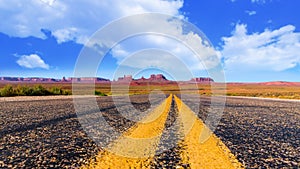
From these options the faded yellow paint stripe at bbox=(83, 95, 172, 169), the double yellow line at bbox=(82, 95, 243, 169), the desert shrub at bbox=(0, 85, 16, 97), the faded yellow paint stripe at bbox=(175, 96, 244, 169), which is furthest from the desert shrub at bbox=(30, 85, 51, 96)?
the faded yellow paint stripe at bbox=(175, 96, 244, 169)

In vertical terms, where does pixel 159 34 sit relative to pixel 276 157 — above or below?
above

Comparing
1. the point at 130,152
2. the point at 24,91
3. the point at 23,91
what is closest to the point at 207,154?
the point at 130,152

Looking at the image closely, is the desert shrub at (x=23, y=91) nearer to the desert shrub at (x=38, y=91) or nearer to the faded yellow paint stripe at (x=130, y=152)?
the desert shrub at (x=38, y=91)

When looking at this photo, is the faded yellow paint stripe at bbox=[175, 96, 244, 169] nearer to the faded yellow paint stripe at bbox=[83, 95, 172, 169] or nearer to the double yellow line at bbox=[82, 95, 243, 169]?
the double yellow line at bbox=[82, 95, 243, 169]

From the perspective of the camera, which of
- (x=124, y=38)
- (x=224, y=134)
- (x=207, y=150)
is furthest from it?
(x=124, y=38)

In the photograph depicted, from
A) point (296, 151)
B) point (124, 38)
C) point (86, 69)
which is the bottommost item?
point (296, 151)

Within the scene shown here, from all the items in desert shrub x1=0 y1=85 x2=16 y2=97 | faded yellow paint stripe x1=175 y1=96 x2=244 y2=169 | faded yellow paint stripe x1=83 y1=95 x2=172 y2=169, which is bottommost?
faded yellow paint stripe x1=175 y1=96 x2=244 y2=169

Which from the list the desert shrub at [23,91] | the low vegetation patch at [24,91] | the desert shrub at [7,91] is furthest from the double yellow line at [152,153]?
the desert shrub at [23,91]

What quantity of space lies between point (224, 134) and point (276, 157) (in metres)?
2.17

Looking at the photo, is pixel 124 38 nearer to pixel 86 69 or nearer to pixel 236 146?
pixel 86 69

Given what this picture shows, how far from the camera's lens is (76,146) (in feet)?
15.0

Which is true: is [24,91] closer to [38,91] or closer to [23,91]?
[23,91]

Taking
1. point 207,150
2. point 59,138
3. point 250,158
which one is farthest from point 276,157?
point 59,138

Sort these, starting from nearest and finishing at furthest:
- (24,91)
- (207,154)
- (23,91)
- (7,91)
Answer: (207,154) → (7,91) → (23,91) → (24,91)
